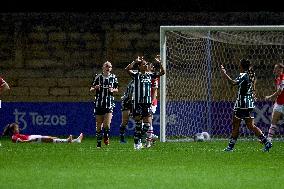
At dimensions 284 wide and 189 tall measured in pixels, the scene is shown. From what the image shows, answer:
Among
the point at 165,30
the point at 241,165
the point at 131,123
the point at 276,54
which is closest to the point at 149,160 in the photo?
the point at 241,165

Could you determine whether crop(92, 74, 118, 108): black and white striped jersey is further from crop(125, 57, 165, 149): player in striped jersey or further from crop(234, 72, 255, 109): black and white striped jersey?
crop(234, 72, 255, 109): black and white striped jersey

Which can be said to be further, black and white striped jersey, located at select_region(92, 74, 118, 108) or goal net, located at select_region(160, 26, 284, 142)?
goal net, located at select_region(160, 26, 284, 142)

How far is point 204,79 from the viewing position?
22312 millimetres

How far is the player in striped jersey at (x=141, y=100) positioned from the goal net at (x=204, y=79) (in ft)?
8.57

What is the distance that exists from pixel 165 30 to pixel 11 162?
7093 millimetres

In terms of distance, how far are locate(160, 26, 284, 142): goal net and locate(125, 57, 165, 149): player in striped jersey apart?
2612mm

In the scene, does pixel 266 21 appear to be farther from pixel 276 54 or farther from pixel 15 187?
pixel 15 187

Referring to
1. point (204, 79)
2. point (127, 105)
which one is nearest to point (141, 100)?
point (127, 105)

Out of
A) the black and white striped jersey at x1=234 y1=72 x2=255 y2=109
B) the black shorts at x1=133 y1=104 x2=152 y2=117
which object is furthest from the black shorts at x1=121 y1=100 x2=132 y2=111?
the black and white striped jersey at x1=234 y1=72 x2=255 y2=109

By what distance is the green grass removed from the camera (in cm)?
998

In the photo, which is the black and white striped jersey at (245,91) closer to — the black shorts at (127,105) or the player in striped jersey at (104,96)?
the player in striped jersey at (104,96)

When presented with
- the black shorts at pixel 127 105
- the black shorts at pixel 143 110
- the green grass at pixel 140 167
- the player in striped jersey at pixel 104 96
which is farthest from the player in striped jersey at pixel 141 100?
the black shorts at pixel 127 105

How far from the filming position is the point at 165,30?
19.4m

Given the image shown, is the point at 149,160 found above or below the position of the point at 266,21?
below
